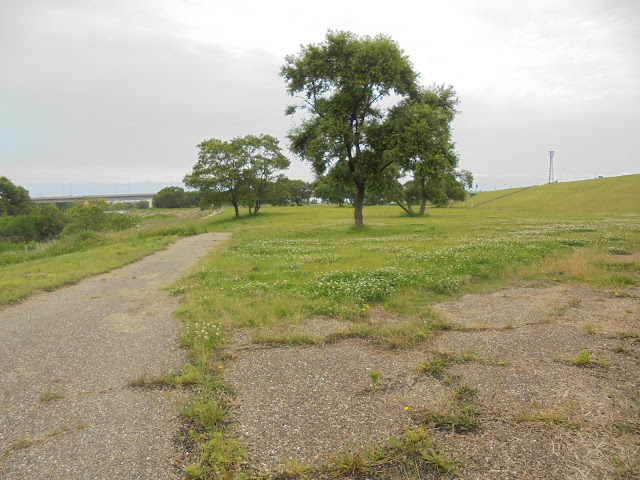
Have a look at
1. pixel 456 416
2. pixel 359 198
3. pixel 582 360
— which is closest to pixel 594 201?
pixel 359 198

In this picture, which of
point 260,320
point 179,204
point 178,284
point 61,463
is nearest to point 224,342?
point 260,320

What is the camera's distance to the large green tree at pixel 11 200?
10012 centimetres

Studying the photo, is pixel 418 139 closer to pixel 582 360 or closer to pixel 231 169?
pixel 582 360

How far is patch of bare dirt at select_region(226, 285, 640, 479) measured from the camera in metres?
4.07

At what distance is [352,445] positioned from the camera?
14.0 feet

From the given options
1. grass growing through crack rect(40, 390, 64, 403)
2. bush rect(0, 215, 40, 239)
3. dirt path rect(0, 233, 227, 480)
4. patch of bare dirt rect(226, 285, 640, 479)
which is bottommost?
bush rect(0, 215, 40, 239)

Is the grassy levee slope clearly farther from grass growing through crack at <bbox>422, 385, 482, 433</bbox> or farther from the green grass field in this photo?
grass growing through crack at <bbox>422, 385, 482, 433</bbox>

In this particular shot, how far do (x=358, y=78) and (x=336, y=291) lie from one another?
22651mm

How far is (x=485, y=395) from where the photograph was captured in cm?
518

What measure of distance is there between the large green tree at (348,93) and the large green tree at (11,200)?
4057 inches

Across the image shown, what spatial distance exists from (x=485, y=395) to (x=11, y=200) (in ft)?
437

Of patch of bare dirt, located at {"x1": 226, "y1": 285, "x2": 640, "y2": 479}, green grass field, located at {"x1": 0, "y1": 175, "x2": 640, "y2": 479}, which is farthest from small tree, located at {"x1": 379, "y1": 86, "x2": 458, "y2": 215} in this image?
patch of bare dirt, located at {"x1": 226, "y1": 285, "x2": 640, "y2": 479}

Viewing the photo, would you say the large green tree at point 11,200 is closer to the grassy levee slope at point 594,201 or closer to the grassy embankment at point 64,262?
the grassy embankment at point 64,262

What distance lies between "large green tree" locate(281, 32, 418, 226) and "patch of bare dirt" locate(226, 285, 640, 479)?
2309 centimetres
